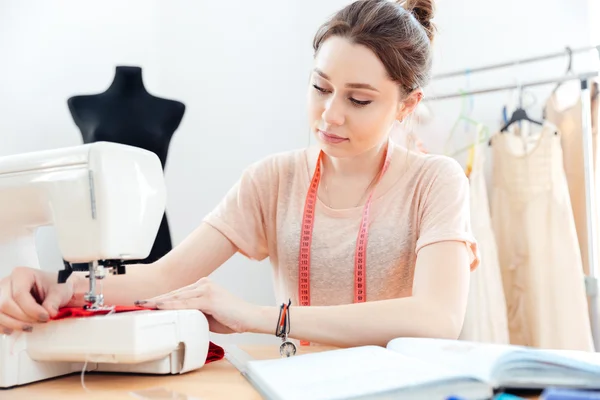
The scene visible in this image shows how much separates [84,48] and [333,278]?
182 centimetres

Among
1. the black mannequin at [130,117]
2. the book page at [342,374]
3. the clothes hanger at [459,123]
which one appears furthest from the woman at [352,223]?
the clothes hanger at [459,123]

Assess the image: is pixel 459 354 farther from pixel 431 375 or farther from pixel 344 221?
pixel 344 221

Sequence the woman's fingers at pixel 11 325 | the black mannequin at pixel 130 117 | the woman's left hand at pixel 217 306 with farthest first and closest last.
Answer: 1. the black mannequin at pixel 130 117
2. the woman's left hand at pixel 217 306
3. the woman's fingers at pixel 11 325

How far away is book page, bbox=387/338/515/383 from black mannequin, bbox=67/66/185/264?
53.0 inches

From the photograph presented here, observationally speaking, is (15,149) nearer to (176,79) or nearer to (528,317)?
(176,79)

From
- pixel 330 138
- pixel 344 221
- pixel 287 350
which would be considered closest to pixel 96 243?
pixel 287 350

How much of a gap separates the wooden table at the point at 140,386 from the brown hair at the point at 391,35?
2.54 feet

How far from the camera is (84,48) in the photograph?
9.10 feet

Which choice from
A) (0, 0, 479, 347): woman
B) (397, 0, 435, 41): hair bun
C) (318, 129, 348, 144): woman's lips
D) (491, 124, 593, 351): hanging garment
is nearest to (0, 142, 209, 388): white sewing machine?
(0, 0, 479, 347): woman

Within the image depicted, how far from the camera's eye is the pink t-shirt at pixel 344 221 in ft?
4.98

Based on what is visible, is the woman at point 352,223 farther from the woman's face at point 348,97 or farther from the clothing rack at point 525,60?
the clothing rack at point 525,60

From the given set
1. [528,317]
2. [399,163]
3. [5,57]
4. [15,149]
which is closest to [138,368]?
[399,163]

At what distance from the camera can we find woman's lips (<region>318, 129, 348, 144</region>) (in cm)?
142

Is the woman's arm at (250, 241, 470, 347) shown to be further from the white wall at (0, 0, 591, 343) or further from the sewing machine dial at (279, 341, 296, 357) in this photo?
the white wall at (0, 0, 591, 343)
